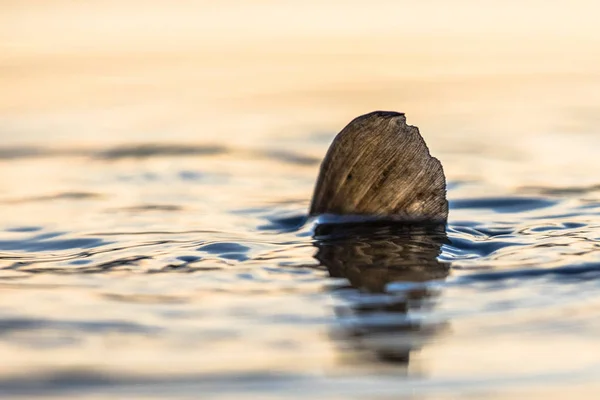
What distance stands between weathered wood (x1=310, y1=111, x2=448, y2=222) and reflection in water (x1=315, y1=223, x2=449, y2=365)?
0.10m

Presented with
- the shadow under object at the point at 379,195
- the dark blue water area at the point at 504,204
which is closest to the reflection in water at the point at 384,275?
Result: the shadow under object at the point at 379,195

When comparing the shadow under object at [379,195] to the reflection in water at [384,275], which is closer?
the reflection in water at [384,275]

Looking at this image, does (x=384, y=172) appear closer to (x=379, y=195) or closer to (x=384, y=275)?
(x=379, y=195)

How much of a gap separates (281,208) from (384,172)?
1.02 metres

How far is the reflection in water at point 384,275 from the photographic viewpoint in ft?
10.8

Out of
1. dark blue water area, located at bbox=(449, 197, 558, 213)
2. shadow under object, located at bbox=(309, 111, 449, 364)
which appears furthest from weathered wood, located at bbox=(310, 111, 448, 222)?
dark blue water area, located at bbox=(449, 197, 558, 213)

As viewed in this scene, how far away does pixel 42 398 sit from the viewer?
110 inches

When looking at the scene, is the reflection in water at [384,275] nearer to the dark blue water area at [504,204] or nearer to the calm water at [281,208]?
the calm water at [281,208]

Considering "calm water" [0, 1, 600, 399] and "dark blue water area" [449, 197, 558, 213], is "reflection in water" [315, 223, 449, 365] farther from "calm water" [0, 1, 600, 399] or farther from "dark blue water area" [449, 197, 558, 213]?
"dark blue water area" [449, 197, 558, 213]

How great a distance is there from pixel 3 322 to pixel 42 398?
0.90m

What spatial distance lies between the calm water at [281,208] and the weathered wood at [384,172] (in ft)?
0.57

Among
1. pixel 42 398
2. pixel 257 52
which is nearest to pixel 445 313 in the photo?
pixel 42 398

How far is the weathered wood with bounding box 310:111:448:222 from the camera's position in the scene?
197 inches

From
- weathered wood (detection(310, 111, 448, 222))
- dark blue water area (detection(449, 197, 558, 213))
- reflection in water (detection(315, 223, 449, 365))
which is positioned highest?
weathered wood (detection(310, 111, 448, 222))
